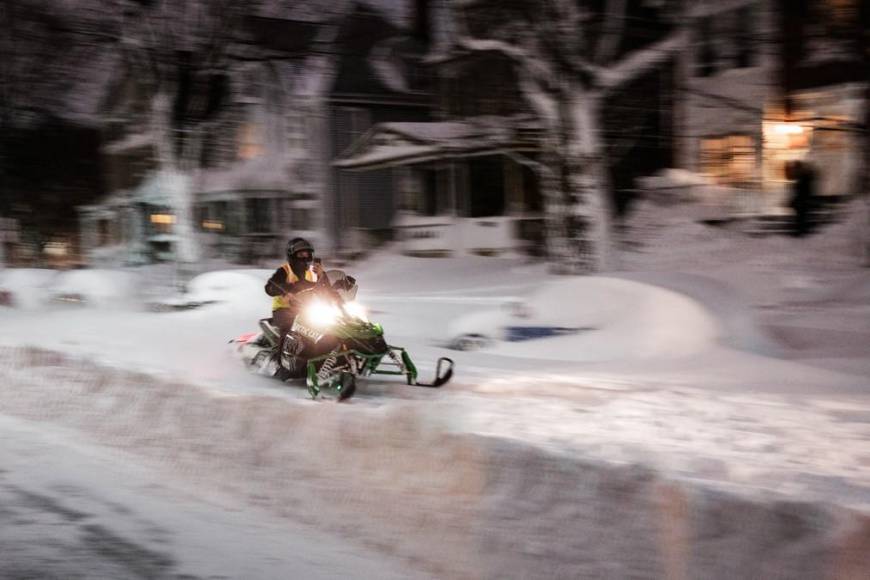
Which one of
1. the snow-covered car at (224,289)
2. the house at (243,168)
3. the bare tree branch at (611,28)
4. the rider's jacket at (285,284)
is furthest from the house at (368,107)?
the rider's jacket at (285,284)

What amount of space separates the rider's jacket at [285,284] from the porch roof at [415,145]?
1338 centimetres

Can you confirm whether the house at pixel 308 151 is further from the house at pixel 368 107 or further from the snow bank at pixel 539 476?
the snow bank at pixel 539 476

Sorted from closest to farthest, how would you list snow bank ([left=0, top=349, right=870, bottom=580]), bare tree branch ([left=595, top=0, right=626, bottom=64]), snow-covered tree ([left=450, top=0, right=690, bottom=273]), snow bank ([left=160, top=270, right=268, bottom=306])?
snow bank ([left=0, top=349, right=870, bottom=580]) → snow bank ([left=160, top=270, right=268, bottom=306]) → snow-covered tree ([left=450, top=0, right=690, bottom=273]) → bare tree branch ([left=595, top=0, right=626, bottom=64])

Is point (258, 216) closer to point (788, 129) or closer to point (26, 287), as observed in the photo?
point (26, 287)

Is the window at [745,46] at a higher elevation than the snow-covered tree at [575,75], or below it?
higher

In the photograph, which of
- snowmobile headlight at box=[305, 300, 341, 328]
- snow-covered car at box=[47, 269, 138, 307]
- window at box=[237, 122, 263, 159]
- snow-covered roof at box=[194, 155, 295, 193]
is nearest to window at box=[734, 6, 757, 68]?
snow-covered roof at box=[194, 155, 295, 193]

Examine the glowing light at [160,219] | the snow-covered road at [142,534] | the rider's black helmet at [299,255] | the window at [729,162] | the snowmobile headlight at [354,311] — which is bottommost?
the snow-covered road at [142,534]

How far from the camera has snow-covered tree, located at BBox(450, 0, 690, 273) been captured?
17.0m

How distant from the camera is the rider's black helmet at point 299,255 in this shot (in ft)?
32.8

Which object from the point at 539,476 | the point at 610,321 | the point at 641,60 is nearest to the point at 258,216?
the point at 641,60

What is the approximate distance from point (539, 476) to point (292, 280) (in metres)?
4.80

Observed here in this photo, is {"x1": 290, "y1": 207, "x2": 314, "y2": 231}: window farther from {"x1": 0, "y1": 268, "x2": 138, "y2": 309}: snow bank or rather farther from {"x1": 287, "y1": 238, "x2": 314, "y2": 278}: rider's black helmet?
{"x1": 287, "y1": 238, "x2": 314, "y2": 278}: rider's black helmet

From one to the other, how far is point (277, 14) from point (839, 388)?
16925mm

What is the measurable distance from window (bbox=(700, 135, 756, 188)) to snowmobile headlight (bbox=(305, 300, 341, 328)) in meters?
16.2
